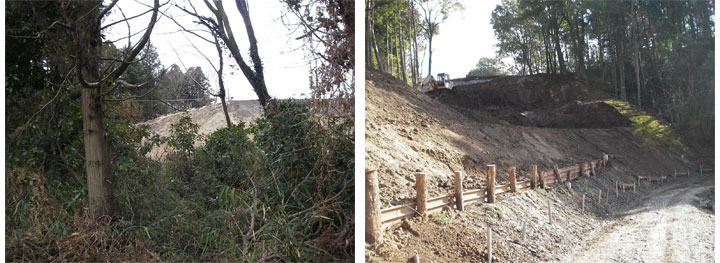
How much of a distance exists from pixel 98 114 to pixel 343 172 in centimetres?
158

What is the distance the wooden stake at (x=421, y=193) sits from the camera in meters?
2.09

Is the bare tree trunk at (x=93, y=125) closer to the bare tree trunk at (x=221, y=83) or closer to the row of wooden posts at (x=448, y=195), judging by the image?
the bare tree trunk at (x=221, y=83)

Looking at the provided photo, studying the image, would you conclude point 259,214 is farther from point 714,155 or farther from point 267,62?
point 714,155

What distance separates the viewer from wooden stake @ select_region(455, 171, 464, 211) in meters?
2.14

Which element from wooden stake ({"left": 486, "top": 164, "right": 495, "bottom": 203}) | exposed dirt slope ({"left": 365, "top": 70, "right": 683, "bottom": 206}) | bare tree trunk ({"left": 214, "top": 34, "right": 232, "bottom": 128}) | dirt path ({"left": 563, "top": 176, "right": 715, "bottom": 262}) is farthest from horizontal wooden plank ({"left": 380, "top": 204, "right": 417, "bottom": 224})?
bare tree trunk ({"left": 214, "top": 34, "right": 232, "bottom": 128})

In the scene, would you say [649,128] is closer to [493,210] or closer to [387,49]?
[493,210]

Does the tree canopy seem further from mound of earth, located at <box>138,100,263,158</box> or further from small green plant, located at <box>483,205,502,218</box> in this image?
mound of earth, located at <box>138,100,263,158</box>

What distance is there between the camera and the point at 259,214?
8.20ft

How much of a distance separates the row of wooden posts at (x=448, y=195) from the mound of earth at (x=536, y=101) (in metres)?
0.22

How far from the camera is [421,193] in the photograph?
2121 mm

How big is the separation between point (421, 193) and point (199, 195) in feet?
4.46

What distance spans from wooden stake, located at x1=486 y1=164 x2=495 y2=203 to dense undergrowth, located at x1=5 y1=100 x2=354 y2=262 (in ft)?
2.44

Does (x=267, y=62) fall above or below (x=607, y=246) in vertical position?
above

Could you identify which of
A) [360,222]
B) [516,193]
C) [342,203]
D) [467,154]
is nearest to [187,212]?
[342,203]
